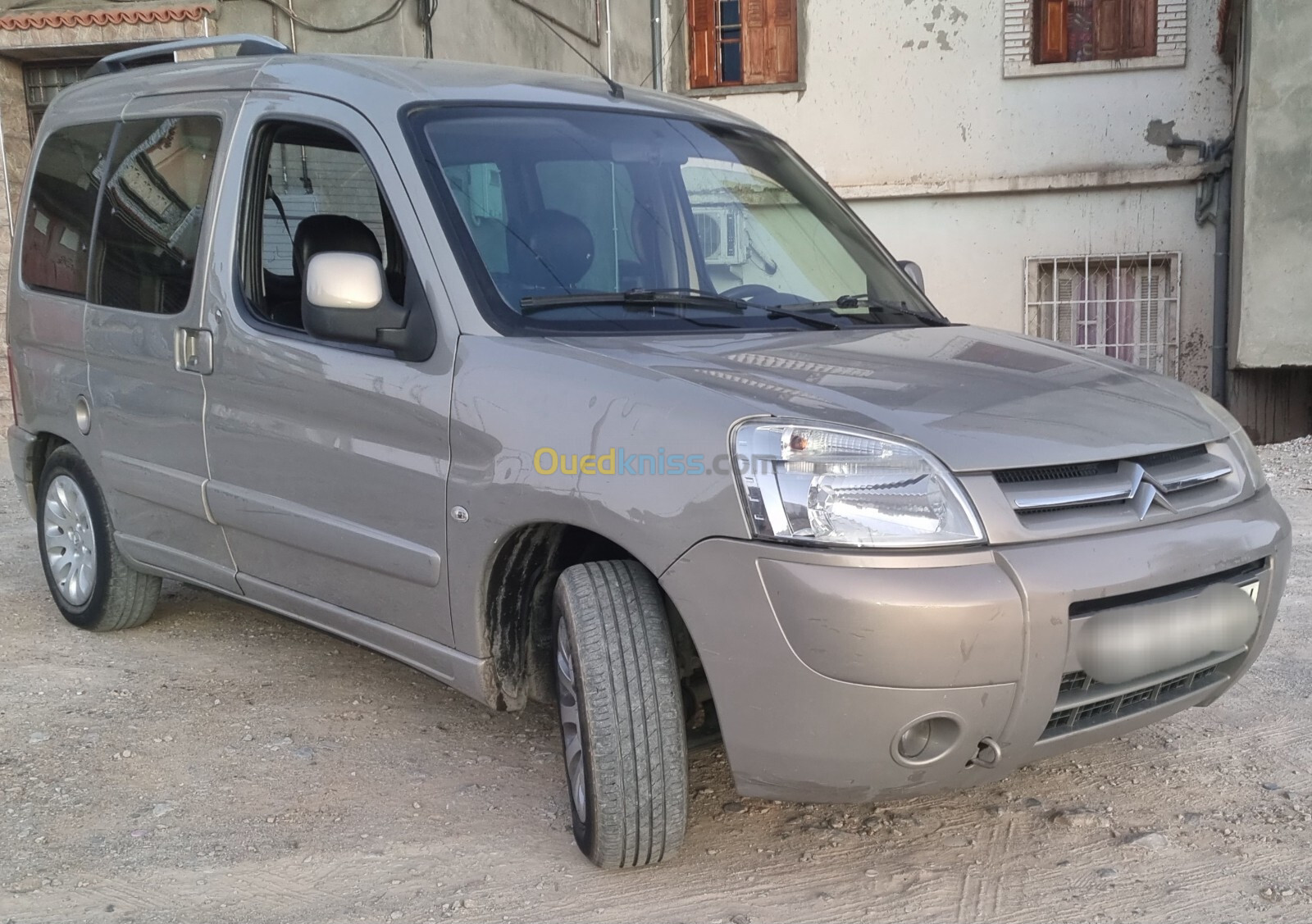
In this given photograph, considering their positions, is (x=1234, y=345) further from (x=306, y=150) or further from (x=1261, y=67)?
(x=306, y=150)

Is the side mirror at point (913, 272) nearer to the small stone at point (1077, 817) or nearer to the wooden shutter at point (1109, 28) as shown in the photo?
the small stone at point (1077, 817)

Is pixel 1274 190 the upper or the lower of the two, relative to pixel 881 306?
upper

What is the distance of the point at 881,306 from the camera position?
3484mm

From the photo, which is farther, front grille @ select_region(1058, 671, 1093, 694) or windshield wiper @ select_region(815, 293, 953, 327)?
windshield wiper @ select_region(815, 293, 953, 327)

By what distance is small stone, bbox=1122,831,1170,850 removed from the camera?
2852 millimetres

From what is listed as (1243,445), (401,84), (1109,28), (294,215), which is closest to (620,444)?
(401,84)

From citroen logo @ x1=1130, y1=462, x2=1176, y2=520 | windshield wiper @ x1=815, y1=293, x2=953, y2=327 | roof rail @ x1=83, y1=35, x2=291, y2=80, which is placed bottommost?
citroen logo @ x1=1130, y1=462, x2=1176, y2=520

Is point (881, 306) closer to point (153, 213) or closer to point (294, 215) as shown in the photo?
point (294, 215)

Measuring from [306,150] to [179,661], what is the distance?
1.88 meters

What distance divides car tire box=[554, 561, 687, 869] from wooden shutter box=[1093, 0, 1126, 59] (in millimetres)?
10649

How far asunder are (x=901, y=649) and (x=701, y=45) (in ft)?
37.6

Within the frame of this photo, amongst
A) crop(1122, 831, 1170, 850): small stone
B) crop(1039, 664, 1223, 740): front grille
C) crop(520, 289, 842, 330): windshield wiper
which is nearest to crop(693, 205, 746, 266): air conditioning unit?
crop(520, 289, 842, 330): windshield wiper

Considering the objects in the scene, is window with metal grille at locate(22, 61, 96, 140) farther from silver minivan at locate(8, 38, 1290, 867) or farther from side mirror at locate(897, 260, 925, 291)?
side mirror at locate(897, 260, 925, 291)

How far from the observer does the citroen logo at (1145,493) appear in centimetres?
250
